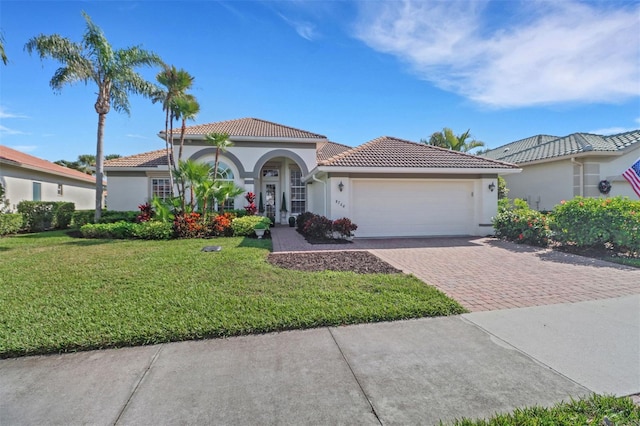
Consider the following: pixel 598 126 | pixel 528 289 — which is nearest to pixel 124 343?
pixel 528 289

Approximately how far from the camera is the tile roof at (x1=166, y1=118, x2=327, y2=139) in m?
17.1

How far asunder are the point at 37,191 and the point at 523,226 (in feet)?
90.1

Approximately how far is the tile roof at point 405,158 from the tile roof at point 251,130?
4.81 metres

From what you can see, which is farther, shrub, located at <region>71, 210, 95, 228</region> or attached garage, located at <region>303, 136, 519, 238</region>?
shrub, located at <region>71, 210, 95, 228</region>

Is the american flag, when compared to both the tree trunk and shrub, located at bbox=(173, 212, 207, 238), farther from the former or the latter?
the tree trunk

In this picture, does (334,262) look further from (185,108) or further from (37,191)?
(37,191)

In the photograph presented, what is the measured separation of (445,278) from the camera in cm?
660

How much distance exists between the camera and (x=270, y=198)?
66.3 ft

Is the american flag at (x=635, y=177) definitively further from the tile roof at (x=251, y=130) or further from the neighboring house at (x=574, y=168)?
the tile roof at (x=251, y=130)

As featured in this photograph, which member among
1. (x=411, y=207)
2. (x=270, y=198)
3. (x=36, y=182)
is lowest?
(x=411, y=207)

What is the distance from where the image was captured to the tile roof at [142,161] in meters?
18.6

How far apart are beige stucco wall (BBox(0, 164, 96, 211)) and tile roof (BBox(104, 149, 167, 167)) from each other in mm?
4493

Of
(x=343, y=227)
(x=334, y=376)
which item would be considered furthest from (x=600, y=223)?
(x=334, y=376)

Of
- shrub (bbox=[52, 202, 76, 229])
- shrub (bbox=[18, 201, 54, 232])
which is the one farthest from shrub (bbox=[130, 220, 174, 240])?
shrub (bbox=[52, 202, 76, 229])
